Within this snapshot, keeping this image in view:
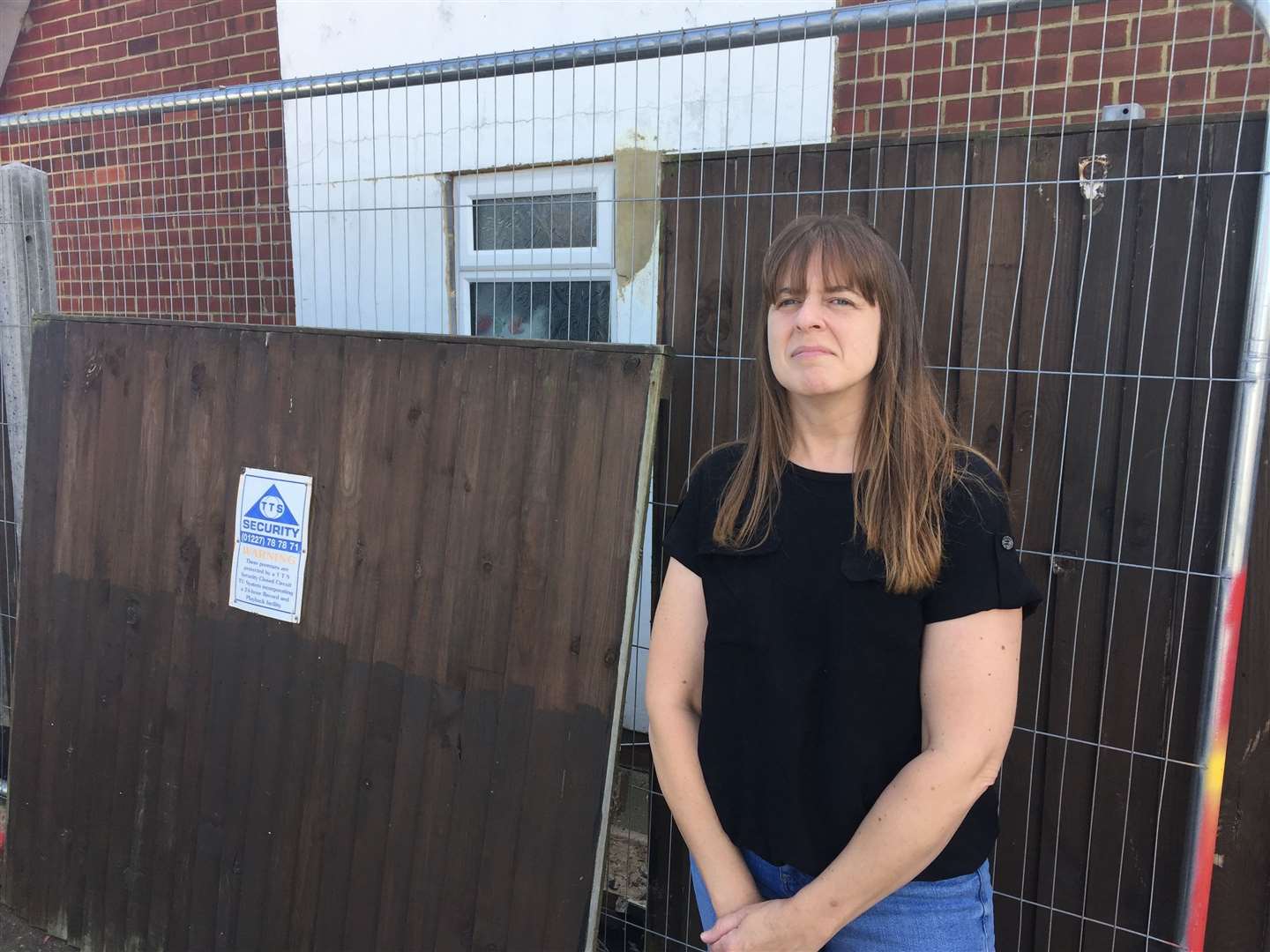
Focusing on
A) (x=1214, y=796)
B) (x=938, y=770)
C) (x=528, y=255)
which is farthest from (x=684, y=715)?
(x=528, y=255)

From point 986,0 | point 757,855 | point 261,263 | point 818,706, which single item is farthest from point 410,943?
point 261,263

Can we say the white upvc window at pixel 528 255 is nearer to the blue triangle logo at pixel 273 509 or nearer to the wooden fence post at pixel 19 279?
the blue triangle logo at pixel 273 509

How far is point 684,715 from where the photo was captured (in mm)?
1756

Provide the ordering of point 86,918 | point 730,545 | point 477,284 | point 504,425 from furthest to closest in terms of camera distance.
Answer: point 477,284
point 86,918
point 504,425
point 730,545

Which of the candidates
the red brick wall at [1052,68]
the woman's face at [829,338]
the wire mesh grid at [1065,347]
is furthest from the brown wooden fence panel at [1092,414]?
the woman's face at [829,338]

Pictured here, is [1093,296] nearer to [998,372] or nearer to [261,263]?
[998,372]

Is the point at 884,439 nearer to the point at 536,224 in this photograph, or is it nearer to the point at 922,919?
the point at 922,919

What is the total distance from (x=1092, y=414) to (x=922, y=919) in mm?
1176

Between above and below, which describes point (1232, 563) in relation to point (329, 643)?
above

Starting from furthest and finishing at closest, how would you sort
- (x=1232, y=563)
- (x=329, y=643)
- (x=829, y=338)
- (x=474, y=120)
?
(x=474, y=120) < (x=329, y=643) < (x=1232, y=563) < (x=829, y=338)

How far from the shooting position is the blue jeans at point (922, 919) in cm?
156

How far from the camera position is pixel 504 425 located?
2.41 meters

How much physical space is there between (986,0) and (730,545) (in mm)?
1364

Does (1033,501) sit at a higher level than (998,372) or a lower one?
lower
